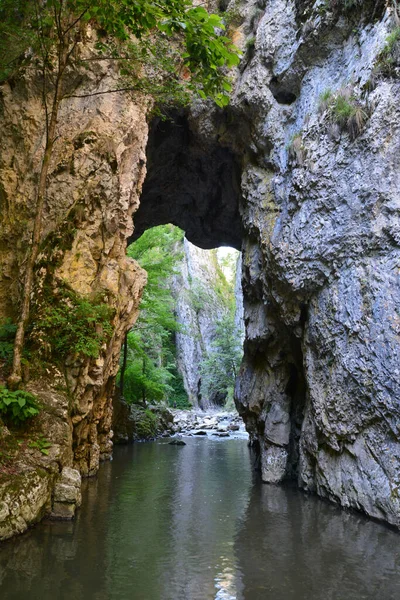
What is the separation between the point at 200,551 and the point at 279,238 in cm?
788

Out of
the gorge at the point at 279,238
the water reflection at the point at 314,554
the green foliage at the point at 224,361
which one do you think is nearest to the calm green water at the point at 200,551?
the water reflection at the point at 314,554

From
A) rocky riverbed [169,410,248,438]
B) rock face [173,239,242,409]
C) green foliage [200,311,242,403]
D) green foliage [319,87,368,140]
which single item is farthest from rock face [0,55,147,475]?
green foliage [200,311,242,403]

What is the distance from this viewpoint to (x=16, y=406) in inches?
301

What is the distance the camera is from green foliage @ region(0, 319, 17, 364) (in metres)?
9.12

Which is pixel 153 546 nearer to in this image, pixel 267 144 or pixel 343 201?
pixel 343 201

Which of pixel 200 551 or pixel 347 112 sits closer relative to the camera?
pixel 200 551

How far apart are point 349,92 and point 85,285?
25.0 ft

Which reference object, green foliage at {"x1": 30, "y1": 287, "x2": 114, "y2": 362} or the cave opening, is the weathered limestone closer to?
green foliage at {"x1": 30, "y1": 287, "x2": 114, "y2": 362}

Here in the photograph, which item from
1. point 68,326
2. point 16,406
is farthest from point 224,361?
point 16,406

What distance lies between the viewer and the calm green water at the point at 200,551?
17.6 feet

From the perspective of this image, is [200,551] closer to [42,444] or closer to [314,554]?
[314,554]

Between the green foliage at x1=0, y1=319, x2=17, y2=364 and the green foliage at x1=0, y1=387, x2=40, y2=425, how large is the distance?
145 cm

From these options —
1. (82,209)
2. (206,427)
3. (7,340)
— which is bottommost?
(206,427)

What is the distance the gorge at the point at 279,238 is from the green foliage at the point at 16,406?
1.74 feet
